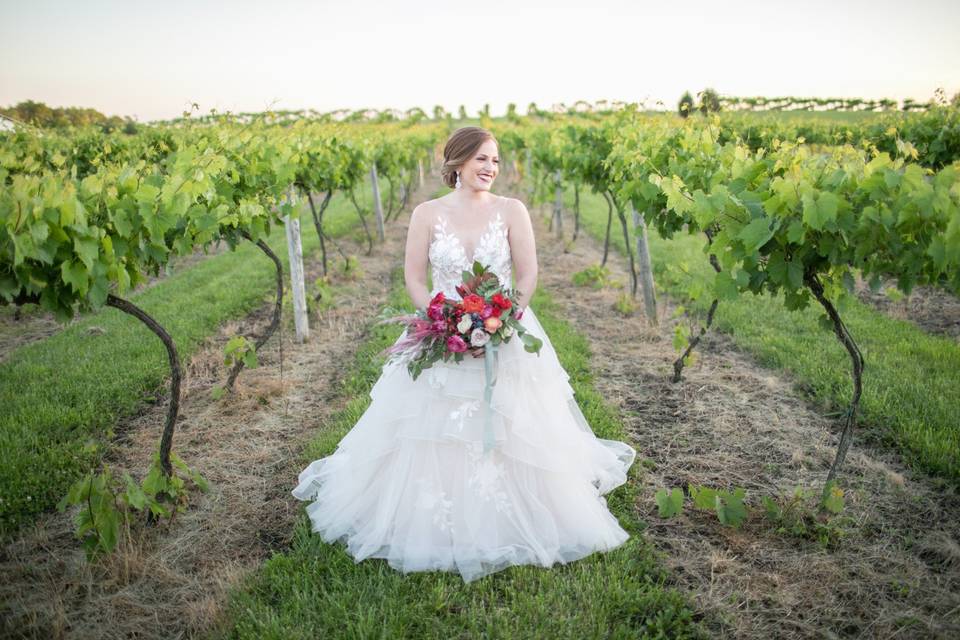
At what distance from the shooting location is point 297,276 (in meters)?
6.23

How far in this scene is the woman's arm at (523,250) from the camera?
3.36m

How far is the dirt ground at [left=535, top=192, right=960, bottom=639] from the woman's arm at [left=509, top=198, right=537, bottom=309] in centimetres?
156

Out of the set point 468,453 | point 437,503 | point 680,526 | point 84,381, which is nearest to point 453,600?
point 437,503

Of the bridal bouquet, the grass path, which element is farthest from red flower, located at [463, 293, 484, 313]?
the grass path

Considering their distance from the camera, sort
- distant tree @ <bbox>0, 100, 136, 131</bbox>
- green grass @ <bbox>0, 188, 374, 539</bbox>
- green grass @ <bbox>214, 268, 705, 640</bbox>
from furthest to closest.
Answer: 1. distant tree @ <bbox>0, 100, 136, 131</bbox>
2. green grass @ <bbox>0, 188, 374, 539</bbox>
3. green grass @ <bbox>214, 268, 705, 640</bbox>

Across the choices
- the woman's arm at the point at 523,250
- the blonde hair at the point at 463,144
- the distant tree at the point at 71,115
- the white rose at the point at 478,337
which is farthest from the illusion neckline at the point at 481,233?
the distant tree at the point at 71,115

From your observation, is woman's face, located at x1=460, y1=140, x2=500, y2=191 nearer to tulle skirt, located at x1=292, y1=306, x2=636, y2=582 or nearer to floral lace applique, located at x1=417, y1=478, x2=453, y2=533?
tulle skirt, located at x1=292, y1=306, x2=636, y2=582

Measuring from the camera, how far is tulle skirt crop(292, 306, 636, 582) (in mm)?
3021

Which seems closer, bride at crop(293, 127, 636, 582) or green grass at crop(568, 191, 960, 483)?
bride at crop(293, 127, 636, 582)

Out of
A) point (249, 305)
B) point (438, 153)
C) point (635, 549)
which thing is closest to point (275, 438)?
point (635, 549)

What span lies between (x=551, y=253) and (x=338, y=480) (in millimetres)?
8030

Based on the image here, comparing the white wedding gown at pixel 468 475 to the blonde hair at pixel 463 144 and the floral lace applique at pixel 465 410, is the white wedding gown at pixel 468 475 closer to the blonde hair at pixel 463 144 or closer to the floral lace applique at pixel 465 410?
the floral lace applique at pixel 465 410

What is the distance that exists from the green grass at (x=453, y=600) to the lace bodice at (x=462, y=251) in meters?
1.57

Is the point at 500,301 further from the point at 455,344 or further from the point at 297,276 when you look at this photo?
the point at 297,276
